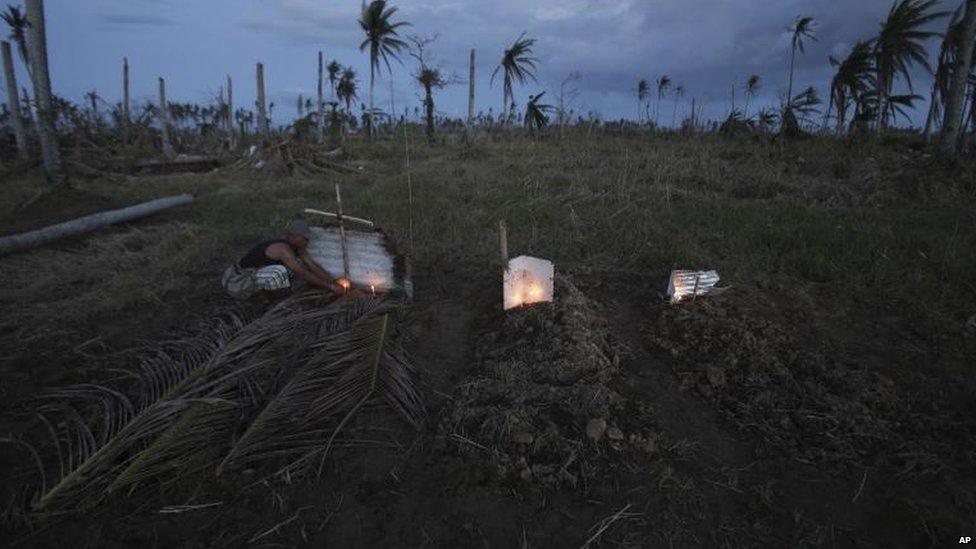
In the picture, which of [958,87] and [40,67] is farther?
[40,67]

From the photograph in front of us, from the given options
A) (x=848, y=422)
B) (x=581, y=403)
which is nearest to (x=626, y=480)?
(x=581, y=403)

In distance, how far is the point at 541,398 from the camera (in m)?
2.53

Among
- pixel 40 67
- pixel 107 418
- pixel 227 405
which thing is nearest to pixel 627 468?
pixel 227 405

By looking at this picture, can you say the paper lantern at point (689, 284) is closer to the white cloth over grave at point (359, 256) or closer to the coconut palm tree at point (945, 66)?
the white cloth over grave at point (359, 256)

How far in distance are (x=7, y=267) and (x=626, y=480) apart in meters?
6.08

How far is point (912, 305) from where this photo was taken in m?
3.66

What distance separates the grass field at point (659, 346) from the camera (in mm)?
1888

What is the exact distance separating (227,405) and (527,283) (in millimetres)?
2093

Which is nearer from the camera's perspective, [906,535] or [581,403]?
[906,535]

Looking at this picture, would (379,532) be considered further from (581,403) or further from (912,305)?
(912,305)

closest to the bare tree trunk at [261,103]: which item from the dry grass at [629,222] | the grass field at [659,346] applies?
the dry grass at [629,222]

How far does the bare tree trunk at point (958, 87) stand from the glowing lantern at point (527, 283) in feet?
28.5

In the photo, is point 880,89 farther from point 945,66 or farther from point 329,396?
point 329,396

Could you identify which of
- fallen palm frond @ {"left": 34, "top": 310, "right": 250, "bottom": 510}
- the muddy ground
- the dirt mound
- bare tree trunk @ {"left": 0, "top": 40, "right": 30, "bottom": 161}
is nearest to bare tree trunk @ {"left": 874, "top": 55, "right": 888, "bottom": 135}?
the muddy ground
